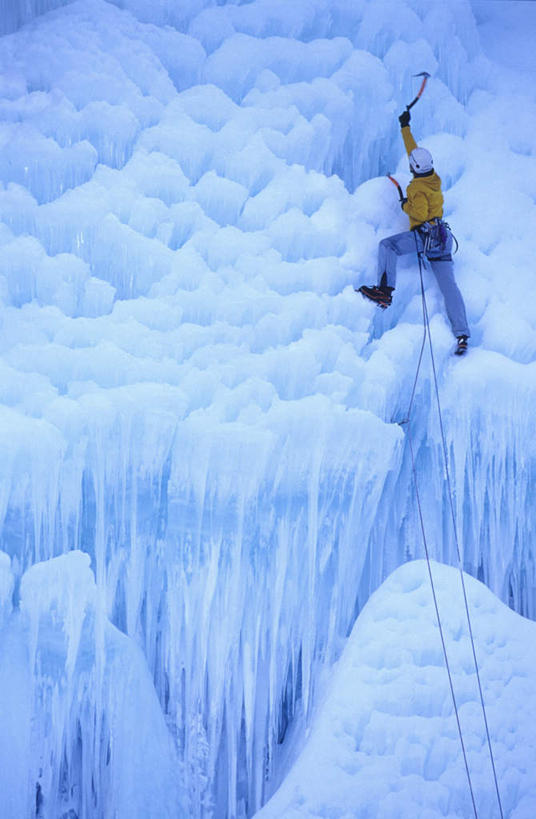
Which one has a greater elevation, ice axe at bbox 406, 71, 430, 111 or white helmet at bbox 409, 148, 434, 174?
ice axe at bbox 406, 71, 430, 111

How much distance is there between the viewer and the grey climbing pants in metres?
4.39

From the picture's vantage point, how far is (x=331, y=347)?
4.30 meters

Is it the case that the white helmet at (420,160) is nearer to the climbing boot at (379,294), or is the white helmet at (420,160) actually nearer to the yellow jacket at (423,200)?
the yellow jacket at (423,200)

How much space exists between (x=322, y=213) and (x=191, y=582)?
193 centimetres

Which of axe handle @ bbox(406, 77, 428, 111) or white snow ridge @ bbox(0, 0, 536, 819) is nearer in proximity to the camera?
white snow ridge @ bbox(0, 0, 536, 819)

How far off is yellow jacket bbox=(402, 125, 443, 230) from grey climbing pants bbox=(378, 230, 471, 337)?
81 millimetres

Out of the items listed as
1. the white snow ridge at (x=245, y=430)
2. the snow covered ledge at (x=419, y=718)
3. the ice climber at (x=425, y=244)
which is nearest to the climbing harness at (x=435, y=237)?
the ice climber at (x=425, y=244)

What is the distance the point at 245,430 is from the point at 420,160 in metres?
1.57

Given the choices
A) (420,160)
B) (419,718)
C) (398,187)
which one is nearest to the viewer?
(419,718)

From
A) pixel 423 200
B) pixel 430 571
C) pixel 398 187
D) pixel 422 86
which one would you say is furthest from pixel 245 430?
pixel 422 86

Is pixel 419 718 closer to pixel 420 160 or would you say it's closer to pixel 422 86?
pixel 420 160

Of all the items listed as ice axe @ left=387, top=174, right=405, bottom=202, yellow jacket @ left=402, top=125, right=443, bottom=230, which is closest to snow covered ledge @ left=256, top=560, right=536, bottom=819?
yellow jacket @ left=402, top=125, right=443, bottom=230

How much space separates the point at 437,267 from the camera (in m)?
4.47

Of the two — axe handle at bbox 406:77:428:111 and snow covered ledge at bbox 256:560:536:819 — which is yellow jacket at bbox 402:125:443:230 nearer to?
axe handle at bbox 406:77:428:111
